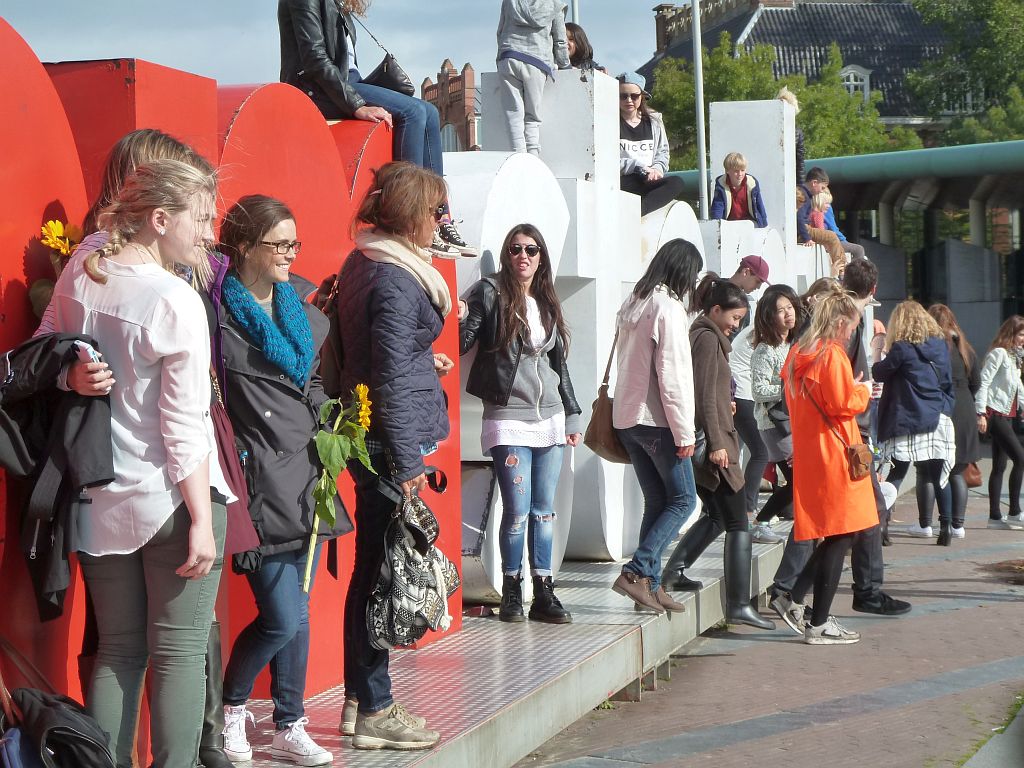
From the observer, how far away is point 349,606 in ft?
15.4

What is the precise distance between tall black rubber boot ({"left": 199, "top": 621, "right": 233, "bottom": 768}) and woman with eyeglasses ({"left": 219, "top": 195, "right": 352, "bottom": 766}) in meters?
0.11

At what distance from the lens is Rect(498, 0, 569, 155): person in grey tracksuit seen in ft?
29.5

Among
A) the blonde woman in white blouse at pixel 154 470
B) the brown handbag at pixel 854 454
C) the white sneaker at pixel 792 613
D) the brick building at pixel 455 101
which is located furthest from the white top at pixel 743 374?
the brick building at pixel 455 101

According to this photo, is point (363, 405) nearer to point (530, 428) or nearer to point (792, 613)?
point (530, 428)

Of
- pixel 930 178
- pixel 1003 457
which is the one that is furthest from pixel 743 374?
pixel 930 178

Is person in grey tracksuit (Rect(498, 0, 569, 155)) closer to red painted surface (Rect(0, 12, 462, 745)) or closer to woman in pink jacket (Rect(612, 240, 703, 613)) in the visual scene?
woman in pink jacket (Rect(612, 240, 703, 613))

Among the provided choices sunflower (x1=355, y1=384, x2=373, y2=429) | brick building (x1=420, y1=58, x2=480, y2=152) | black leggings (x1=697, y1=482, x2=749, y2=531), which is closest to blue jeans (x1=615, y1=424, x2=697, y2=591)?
black leggings (x1=697, y1=482, x2=749, y2=531)

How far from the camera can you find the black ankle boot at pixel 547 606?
6.84m

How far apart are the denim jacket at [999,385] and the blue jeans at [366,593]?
8.82 meters

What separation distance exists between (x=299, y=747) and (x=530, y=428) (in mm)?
2448

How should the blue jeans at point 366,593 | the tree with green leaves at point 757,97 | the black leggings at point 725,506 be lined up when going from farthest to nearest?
the tree with green leaves at point 757,97 < the black leggings at point 725,506 < the blue jeans at point 366,593

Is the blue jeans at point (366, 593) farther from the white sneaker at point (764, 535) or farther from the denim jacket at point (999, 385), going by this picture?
the denim jacket at point (999, 385)

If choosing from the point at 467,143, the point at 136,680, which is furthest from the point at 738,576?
the point at 467,143

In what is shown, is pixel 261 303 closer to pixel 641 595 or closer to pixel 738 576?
pixel 641 595
